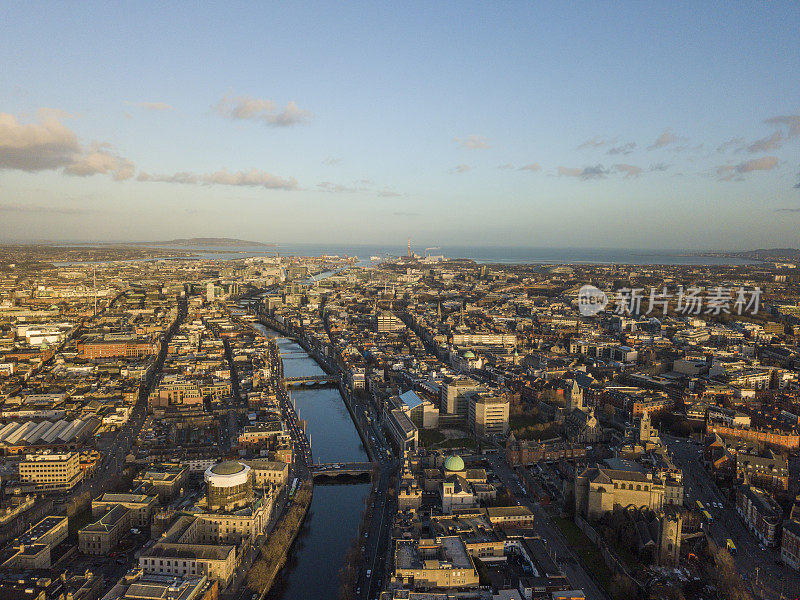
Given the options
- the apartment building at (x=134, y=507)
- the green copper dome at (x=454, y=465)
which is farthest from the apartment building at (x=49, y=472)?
the green copper dome at (x=454, y=465)

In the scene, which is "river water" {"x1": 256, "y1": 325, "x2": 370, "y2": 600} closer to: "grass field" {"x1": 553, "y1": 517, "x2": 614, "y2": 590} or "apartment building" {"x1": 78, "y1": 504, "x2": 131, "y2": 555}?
"apartment building" {"x1": 78, "y1": 504, "x2": 131, "y2": 555}

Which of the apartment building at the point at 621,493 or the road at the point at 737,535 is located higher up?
the apartment building at the point at 621,493

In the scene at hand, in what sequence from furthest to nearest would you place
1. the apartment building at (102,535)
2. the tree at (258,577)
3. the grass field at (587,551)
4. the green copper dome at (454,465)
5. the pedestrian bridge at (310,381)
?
→ the pedestrian bridge at (310,381), the green copper dome at (454,465), the apartment building at (102,535), the grass field at (587,551), the tree at (258,577)

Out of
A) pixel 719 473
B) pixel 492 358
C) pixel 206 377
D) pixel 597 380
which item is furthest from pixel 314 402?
pixel 719 473

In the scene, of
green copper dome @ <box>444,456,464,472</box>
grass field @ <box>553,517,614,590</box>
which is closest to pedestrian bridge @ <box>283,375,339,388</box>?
green copper dome @ <box>444,456,464,472</box>

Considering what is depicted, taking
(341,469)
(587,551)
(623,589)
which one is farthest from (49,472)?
(623,589)

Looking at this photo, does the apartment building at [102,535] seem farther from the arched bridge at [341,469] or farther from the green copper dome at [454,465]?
the green copper dome at [454,465]

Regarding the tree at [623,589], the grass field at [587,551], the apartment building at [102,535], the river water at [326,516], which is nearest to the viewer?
the tree at [623,589]
